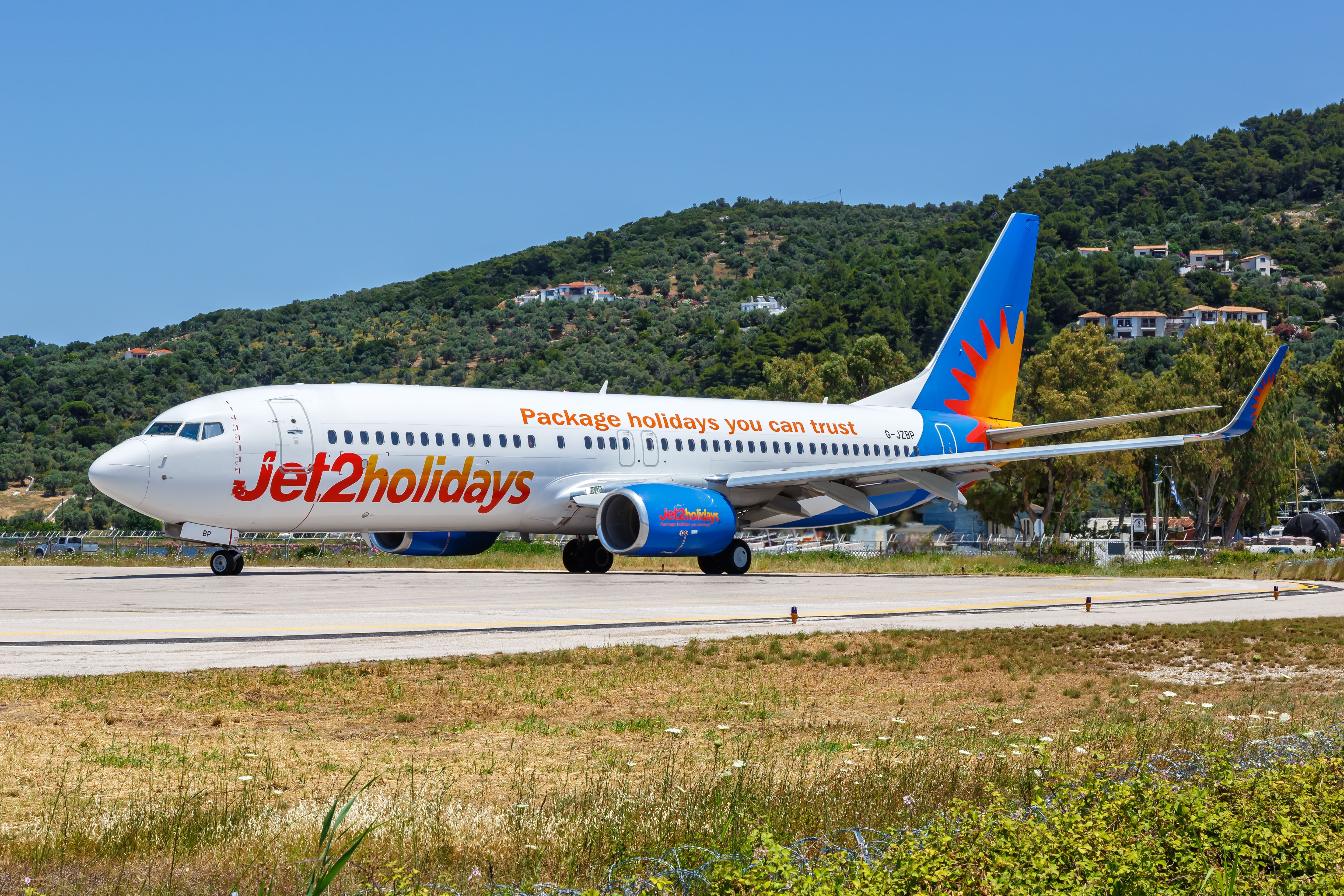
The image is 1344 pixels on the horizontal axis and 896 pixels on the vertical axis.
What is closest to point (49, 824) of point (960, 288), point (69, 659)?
point (69, 659)

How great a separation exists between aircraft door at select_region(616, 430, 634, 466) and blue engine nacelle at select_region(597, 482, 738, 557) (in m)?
0.98

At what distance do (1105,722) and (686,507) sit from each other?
18975 mm

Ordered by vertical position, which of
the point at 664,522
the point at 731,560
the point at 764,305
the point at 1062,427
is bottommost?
the point at 731,560

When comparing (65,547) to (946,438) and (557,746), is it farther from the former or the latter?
(557,746)

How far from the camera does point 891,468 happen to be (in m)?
30.5

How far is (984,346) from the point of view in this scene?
38656 mm

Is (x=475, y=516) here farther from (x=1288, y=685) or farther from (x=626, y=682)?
(x=1288, y=685)

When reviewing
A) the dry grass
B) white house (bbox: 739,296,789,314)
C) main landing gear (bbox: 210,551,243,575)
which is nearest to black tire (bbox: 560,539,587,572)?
main landing gear (bbox: 210,551,243,575)

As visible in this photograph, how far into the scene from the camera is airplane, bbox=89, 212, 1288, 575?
25.0 meters

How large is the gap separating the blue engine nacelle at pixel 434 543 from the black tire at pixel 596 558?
2298 mm

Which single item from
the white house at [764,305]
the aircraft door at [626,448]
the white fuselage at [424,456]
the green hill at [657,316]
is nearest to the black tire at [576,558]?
the white fuselage at [424,456]

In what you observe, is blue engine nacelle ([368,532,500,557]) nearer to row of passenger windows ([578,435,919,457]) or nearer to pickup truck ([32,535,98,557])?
row of passenger windows ([578,435,919,457])

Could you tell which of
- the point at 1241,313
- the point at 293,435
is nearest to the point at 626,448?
the point at 293,435

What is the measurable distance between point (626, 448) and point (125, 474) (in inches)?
438
